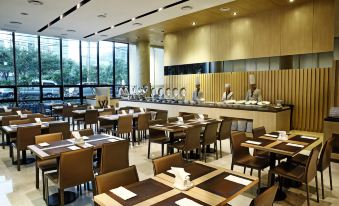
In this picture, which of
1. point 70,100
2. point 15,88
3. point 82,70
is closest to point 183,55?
point 82,70

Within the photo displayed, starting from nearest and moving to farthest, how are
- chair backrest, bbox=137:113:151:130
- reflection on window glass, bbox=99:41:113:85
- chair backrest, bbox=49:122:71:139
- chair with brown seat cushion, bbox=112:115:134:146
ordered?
chair backrest, bbox=49:122:71:139 < chair with brown seat cushion, bbox=112:115:134:146 < chair backrest, bbox=137:113:151:130 < reflection on window glass, bbox=99:41:113:85

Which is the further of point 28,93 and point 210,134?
point 28,93

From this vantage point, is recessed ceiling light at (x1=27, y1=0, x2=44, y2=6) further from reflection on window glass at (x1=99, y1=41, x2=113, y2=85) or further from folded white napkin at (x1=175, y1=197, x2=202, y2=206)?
reflection on window glass at (x1=99, y1=41, x2=113, y2=85)

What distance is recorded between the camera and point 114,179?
86.8 inches

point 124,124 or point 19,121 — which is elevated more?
point 19,121

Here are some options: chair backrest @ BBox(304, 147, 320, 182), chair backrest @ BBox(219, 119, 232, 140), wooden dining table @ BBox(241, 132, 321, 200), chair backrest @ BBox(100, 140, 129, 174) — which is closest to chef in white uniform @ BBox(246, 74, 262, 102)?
chair backrest @ BBox(219, 119, 232, 140)

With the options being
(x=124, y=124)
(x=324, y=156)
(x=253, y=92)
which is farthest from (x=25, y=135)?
(x=253, y=92)

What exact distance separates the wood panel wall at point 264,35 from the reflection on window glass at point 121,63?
391 cm

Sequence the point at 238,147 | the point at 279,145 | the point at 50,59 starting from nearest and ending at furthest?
the point at 279,145 → the point at 238,147 → the point at 50,59

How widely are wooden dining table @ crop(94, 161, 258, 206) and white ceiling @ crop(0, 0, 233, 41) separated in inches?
188

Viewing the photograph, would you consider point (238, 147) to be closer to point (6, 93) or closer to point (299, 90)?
point (299, 90)

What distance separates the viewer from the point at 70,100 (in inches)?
472

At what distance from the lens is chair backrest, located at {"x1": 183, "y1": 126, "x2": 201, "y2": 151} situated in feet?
14.5

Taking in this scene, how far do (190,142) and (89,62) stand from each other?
9.61 m
